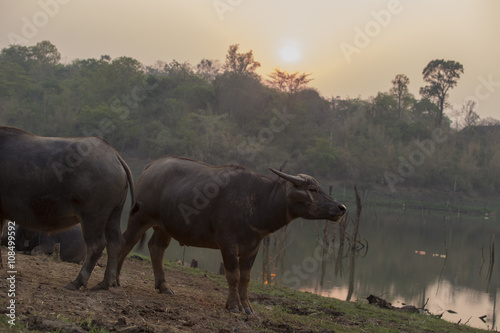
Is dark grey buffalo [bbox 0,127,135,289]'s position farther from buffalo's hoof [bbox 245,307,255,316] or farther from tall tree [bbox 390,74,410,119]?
tall tree [bbox 390,74,410,119]

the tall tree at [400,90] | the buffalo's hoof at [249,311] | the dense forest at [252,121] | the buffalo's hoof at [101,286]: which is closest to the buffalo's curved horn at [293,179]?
the buffalo's hoof at [249,311]

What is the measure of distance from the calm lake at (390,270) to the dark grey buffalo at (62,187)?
7875 mm

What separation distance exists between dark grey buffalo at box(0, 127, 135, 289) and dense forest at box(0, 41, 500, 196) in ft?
138

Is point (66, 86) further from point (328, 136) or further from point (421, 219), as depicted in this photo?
point (421, 219)

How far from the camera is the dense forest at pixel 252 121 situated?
50.7 metres

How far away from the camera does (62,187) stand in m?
5.71

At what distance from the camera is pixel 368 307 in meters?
9.79

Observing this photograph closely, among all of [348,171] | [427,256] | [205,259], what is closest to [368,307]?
[205,259]

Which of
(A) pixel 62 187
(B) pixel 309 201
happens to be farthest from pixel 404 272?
(A) pixel 62 187

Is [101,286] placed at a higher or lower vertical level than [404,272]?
higher

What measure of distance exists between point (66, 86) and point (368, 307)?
55.3 metres

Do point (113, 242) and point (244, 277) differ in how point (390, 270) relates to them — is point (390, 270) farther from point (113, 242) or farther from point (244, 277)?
point (113, 242)

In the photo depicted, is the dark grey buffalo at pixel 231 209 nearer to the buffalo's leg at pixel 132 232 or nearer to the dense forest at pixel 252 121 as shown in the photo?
the buffalo's leg at pixel 132 232

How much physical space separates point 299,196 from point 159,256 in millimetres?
2102
